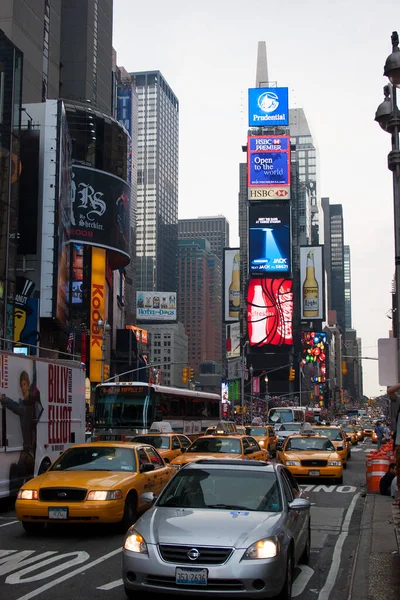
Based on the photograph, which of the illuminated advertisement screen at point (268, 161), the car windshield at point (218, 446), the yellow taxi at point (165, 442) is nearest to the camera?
the car windshield at point (218, 446)

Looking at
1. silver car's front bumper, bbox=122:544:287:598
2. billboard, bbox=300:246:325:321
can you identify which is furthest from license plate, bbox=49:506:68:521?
billboard, bbox=300:246:325:321

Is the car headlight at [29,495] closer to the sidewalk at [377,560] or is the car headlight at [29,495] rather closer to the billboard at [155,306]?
the sidewalk at [377,560]

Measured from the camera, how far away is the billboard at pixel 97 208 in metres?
76.9

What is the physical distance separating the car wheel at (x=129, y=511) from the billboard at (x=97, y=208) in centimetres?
6625

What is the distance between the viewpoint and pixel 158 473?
45.2 feet

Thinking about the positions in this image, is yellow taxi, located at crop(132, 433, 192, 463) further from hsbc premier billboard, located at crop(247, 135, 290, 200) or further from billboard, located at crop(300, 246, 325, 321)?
billboard, located at crop(300, 246, 325, 321)

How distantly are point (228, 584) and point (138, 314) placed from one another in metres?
182

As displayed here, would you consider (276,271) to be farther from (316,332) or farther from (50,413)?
(50,413)

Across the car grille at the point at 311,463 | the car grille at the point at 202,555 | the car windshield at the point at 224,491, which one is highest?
the car windshield at the point at 224,491

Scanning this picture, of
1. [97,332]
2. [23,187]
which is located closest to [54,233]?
[23,187]

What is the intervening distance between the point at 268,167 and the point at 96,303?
6462 centimetres

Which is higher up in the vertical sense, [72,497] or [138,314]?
[138,314]

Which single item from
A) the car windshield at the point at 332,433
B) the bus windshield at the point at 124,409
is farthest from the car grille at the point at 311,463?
the bus windshield at the point at 124,409

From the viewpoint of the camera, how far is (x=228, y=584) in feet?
22.0
